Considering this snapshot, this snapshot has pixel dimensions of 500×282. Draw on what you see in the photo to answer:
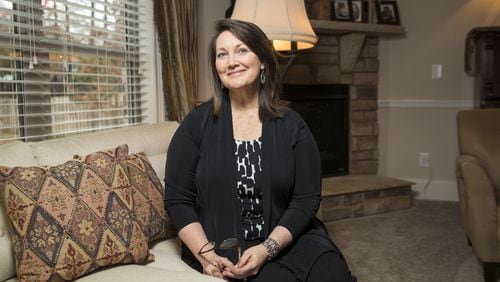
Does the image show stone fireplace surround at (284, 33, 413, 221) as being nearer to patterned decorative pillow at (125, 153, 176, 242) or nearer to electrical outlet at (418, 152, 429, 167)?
electrical outlet at (418, 152, 429, 167)

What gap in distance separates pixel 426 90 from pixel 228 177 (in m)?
2.99

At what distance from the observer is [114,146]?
5.57 ft

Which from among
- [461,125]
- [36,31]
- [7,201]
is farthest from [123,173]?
[461,125]

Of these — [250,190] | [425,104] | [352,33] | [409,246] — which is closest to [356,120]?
[425,104]

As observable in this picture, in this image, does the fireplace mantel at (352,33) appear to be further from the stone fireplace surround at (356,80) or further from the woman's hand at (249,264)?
the woman's hand at (249,264)

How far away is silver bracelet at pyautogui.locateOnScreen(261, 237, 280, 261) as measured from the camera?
4.61 ft

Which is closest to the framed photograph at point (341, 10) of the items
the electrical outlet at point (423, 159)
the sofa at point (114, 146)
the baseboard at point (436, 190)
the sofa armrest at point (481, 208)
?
the electrical outlet at point (423, 159)

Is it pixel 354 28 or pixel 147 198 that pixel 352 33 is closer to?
pixel 354 28

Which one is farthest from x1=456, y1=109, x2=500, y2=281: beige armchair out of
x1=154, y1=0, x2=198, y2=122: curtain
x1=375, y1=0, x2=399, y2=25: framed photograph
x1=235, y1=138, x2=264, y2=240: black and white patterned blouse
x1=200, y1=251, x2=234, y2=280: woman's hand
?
x1=375, y1=0, x2=399, y2=25: framed photograph

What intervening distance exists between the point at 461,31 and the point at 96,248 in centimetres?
356

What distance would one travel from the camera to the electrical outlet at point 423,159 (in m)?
3.98

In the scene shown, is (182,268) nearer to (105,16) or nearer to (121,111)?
(121,111)

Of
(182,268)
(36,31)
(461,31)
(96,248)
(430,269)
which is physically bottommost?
(430,269)

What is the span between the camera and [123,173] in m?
1.46
